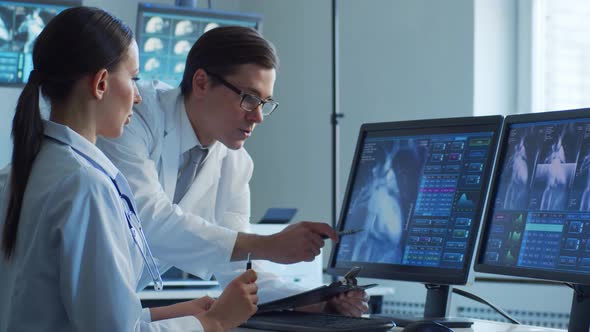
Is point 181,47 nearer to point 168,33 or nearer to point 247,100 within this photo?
point 168,33

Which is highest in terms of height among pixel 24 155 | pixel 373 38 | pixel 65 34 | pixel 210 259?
pixel 373 38

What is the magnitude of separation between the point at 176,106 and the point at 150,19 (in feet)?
4.88

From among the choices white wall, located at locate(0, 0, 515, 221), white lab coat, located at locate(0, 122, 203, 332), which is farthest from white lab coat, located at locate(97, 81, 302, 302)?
white wall, located at locate(0, 0, 515, 221)

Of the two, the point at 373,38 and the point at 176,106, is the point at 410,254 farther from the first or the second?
the point at 373,38

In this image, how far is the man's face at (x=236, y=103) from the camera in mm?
2236

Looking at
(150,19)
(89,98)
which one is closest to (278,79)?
(150,19)

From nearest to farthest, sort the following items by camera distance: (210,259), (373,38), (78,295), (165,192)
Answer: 1. (78,295)
2. (210,259)
3. (165,192)
4. (373,38)

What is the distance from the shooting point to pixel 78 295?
1344mm

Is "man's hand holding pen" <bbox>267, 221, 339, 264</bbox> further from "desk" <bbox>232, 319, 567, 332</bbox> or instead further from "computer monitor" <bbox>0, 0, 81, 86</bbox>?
"computer monitor" <bbox>0, 0, 81, 86</bbox>

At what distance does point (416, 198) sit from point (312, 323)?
39 cm

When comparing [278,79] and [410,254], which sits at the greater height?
[278,79]

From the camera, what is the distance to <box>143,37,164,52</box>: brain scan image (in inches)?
147

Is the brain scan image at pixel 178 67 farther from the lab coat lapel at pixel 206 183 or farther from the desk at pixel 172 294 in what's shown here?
the lab coat lapel at pixel 206 183

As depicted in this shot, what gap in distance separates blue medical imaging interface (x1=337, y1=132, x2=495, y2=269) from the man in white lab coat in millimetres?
110
